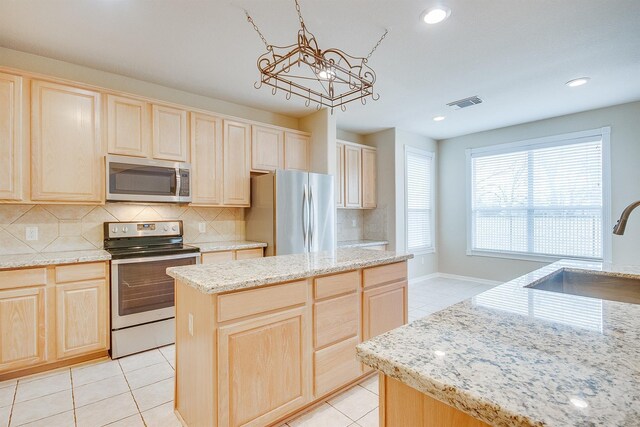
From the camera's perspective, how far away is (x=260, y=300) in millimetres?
1646

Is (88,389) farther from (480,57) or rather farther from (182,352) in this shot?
(480,57)

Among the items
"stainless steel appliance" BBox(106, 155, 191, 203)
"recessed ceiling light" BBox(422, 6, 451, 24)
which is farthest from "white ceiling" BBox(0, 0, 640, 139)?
"stainless steel appliance" BBox(106, 155, 191, 203)

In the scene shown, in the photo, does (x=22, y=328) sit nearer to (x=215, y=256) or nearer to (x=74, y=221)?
(x=74, y=221)

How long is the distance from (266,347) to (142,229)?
85.7 inches

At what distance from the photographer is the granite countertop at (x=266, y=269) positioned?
1538 mm

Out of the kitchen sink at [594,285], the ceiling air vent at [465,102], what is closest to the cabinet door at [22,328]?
the kitchen sink at [594,285]

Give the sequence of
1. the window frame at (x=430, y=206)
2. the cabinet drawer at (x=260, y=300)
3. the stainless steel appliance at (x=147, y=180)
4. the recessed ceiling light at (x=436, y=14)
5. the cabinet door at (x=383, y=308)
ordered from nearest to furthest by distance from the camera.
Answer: the cabinet drawer at (x=260, y=300), the recessed ceiling light at (x=436, y=14), the cabinet door at (x=383, y=308), the stainless steel appliance at (x=147, y=180), the window frame at (x=430, y=206)

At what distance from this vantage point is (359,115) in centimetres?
448

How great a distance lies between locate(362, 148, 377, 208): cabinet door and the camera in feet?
16.9

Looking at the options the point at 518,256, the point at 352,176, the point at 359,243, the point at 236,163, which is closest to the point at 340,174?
the point at 352,176

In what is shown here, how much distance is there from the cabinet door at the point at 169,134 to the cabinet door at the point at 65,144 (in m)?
0.47

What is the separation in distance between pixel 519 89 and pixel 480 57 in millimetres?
1084

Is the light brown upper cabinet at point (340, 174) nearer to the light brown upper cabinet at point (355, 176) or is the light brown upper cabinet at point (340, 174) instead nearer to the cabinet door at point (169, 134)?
the light brown upper cabinet at point (355, 176)

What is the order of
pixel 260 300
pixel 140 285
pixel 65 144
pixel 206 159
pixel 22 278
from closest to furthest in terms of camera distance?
pixel 260 300 → pixel 22 278 → pixel 65 144 → pixel 140 285 → pixel 206 159
